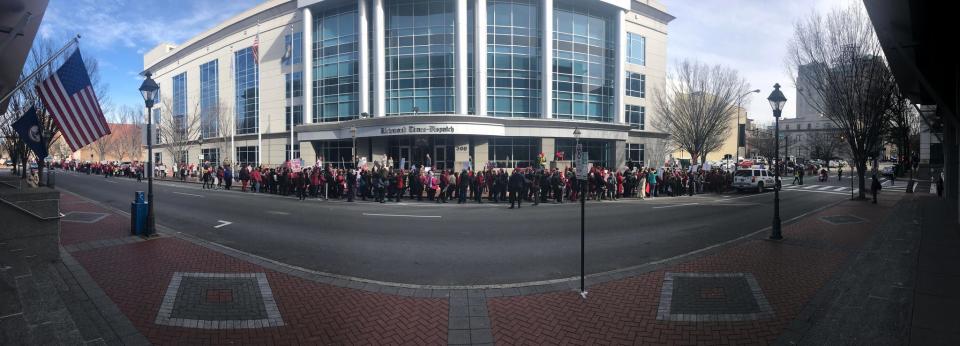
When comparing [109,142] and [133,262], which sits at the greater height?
[109,142]

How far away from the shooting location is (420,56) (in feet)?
112

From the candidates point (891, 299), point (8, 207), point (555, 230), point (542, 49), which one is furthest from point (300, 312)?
point (542, 49)

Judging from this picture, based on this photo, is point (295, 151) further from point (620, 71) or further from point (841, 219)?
point (841, 219)

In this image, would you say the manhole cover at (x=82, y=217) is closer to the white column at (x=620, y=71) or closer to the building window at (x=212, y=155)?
the white column at (x=620, y=71)

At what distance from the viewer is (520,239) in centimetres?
980

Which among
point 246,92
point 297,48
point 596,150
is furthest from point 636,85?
point 246,92

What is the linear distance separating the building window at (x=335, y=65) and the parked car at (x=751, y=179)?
31431 mm

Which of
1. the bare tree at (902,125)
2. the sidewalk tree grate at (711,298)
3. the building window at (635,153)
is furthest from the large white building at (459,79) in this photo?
the sidewalk tree grate at (711,298)

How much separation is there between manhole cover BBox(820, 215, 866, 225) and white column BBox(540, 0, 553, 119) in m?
22.5

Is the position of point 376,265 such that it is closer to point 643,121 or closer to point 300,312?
point 300,312

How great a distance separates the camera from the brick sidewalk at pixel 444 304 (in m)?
4.62

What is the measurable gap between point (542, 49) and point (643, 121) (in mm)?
15717

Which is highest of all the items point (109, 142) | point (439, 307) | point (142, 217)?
point (109, 142)

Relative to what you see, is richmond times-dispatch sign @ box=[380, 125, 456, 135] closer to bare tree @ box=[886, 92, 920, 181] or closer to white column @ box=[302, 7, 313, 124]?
white column @ box=[302, 7, 313, 124]
